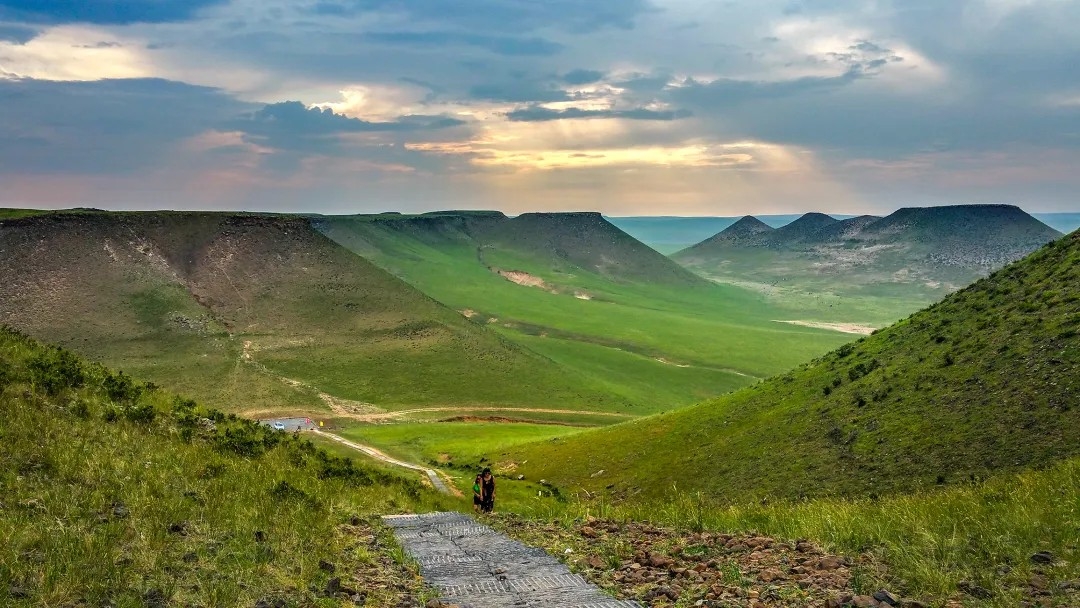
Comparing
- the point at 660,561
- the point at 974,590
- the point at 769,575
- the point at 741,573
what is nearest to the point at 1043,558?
the point at 974,590

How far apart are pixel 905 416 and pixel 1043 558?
28.0 metres

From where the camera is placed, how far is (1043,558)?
975cm

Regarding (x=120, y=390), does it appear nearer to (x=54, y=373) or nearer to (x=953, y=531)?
(x=54, y=373)

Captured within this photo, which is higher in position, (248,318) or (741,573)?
(741,573)

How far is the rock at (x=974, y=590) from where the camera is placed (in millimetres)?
9086

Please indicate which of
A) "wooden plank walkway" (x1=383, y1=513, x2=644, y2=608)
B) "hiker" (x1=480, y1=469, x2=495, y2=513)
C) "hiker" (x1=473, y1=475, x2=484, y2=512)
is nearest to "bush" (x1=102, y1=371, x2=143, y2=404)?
"wooden plank walkway" (x1=383, y1=513, x2=644, y2=608)

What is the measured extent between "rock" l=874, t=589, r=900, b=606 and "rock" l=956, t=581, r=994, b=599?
0.91 metres

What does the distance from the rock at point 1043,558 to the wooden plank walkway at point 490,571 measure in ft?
16.6

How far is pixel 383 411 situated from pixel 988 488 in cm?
9601

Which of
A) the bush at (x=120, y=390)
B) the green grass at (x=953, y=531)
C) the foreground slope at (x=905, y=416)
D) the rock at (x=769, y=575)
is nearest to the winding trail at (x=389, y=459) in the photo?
the foreground slope at (x=905, y=416)

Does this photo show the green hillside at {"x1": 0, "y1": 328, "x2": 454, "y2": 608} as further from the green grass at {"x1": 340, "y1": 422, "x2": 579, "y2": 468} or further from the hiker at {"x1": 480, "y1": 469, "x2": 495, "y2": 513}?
the green grass at {"x1": 340, "y1": 422, "x2": 579, "y2": 468}

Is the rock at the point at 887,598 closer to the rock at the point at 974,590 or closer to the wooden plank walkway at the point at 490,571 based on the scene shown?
the rock at the point at 974,590

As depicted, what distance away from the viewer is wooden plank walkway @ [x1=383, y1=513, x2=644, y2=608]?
32.0 ft

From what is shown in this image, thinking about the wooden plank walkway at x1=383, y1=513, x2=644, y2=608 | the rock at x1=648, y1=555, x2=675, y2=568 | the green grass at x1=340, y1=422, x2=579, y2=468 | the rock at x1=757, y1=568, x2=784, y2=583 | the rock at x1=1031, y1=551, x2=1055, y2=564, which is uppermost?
the rock at x1=1031, y1=551, x2=1055, y2=564
